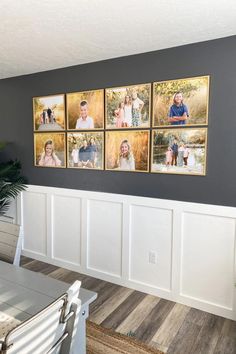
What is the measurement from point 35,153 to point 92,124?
3.08 ft

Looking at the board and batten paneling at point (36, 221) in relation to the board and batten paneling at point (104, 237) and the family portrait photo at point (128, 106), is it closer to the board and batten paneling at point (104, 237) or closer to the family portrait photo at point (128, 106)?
the board and batten paneling at point (104, 237)

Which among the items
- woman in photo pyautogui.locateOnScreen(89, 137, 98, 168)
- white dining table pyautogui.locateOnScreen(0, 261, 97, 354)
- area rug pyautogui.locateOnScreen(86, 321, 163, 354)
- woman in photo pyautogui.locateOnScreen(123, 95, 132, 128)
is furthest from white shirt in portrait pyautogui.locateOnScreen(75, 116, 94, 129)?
area rug pyautogui.locateOnScreen(86, 321, 163, 354)

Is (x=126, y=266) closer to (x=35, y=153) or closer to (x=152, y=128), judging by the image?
(x=152, y=128)

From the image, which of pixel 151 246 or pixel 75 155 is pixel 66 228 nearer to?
pixel 75 155

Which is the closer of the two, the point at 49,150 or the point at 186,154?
the point at 186,154

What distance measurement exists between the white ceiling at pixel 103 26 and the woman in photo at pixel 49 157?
0.99 meters

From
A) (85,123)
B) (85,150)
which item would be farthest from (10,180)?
(85,123)

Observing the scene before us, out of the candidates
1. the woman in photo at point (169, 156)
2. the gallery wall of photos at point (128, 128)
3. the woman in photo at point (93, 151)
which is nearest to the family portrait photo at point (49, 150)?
the gallery wall of photos at point (128, 128)

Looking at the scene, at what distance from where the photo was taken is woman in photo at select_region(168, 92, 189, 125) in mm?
2555

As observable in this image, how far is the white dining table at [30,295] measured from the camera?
124 cm

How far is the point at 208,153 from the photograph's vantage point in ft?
8.09

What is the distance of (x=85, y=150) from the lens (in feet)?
10.3

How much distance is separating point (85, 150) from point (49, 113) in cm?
69

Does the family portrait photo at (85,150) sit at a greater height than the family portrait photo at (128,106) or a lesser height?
lesser
